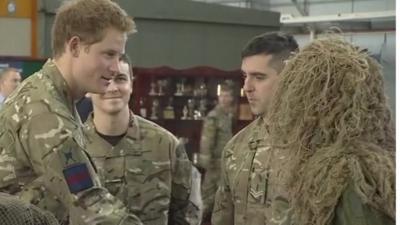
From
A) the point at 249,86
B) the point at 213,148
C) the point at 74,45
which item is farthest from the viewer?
the point at 213,148

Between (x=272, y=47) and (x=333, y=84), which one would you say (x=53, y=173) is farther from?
(x=272, y=47)

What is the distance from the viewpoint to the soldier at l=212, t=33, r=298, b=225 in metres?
2.93

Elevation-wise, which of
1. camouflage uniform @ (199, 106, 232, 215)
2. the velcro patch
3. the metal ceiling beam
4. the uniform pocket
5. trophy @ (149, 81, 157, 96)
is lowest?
camouflage uniform @ (199, 106, 232, 215)

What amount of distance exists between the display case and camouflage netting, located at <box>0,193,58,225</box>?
7.35m

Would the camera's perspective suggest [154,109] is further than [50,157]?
Yes

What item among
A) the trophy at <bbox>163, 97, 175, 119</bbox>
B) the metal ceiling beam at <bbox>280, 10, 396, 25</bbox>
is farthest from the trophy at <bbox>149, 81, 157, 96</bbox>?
the metal ceiling beam at <bbox>280, 10, 396, 25</bbox>

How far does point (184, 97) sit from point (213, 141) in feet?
5.97

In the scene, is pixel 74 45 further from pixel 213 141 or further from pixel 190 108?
pixel 190 108

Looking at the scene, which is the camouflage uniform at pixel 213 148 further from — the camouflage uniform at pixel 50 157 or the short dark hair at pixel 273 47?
the camouflage uniform at pixel 50 157

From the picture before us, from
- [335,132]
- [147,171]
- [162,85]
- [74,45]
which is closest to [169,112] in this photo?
[162,85]

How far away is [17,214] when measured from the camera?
148 cm

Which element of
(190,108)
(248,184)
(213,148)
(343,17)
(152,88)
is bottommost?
(213,148)

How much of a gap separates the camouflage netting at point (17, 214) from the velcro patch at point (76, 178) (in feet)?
2.45

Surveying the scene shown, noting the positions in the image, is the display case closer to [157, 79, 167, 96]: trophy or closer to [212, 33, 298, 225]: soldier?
[157, 79, 167, 96]: trophy
